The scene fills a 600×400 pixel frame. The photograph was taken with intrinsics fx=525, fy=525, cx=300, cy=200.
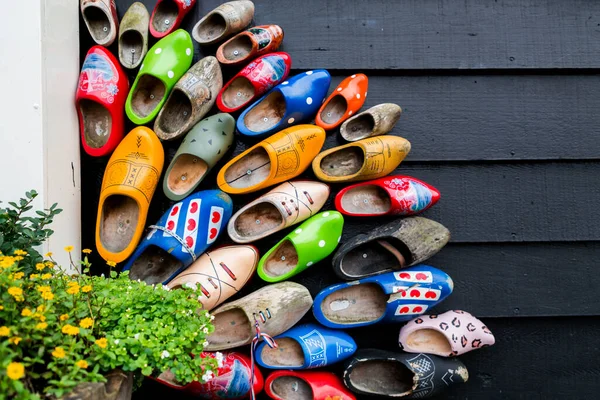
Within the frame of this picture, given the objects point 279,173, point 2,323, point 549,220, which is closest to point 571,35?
point 549,220

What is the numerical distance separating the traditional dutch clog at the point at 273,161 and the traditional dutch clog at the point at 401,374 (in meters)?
0.69

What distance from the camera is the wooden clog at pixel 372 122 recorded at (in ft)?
5.96

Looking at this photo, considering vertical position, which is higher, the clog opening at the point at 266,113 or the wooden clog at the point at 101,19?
the wooden clog at the point at 101,19

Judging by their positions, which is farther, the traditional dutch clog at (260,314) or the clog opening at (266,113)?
the clog opening at (266,113)

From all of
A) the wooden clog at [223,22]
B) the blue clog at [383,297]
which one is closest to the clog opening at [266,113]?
the wooden clog at [223,22]

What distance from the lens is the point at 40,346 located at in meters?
1.02

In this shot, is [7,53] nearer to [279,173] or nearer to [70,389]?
[279,173]

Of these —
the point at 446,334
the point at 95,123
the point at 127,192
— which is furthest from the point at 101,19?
the point at 446,334

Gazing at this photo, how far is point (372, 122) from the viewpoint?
1.85 m

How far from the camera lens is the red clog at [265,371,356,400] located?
69.9 inches

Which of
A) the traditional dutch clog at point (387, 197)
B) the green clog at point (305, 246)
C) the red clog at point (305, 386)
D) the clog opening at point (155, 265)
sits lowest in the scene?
the red clog at point (305, 386)

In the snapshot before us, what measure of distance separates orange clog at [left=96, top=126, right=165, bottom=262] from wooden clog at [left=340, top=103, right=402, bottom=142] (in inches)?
26.1

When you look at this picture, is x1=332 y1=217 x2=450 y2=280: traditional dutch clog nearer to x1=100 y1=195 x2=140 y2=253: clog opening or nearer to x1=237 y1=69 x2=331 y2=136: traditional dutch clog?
x1=237 y1=69 x2=331 y2=136: traditional dutch clog

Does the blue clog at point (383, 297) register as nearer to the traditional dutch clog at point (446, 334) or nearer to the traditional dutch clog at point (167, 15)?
the traditional dutch clog at point (446, 334)
